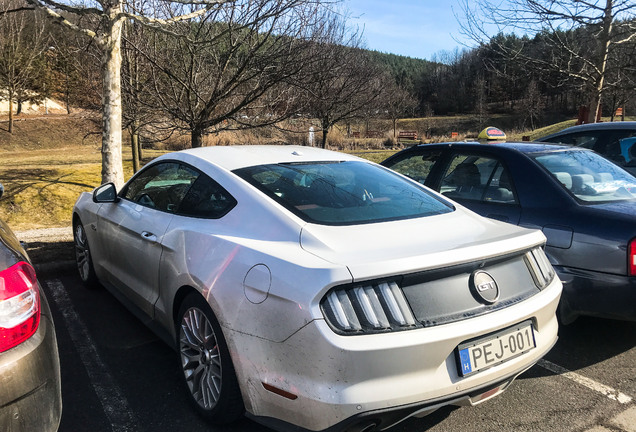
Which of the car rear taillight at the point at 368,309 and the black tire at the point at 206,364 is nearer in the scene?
the car rear taillight at the point at 368,309

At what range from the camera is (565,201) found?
3680mm

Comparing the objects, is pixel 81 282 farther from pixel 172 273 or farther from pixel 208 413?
pixel 208 413

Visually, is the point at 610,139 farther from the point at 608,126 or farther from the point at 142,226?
the point at 142,226

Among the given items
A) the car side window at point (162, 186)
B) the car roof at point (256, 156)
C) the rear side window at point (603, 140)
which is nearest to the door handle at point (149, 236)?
the car side window at point (162, 186)

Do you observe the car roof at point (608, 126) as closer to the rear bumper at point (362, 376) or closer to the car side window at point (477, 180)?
the car side window at point (477, 180)

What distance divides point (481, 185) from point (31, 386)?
3715 mm

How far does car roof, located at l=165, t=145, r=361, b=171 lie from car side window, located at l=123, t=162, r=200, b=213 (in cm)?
12

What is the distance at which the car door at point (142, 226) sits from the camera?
3.29 m

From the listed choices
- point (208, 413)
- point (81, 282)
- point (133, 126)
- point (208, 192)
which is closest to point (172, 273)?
point (208, 192)

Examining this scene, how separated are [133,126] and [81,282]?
6.06 meters

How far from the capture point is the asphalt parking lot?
2.71 meters

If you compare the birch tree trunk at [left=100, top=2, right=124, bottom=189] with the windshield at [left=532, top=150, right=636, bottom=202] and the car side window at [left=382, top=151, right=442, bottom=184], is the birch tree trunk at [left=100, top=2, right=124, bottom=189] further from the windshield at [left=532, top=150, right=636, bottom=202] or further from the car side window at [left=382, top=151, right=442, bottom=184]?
the windshield at [left=532, top=150, right=636, bottom=202]

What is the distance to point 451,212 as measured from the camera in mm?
3049

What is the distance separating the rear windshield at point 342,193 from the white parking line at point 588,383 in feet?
4.43
